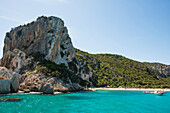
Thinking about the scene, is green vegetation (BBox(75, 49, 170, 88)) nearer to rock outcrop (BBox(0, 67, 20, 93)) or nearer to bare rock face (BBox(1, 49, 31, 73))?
bare rock face (BBox(1, 49, 31, 73))

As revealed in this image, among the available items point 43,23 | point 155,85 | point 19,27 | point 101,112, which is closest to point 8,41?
point 19,27

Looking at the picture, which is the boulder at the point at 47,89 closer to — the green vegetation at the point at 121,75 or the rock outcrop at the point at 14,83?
the rock outcrop at the point at 14,83

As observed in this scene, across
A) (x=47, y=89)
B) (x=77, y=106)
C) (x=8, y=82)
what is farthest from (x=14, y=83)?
(x=77, y=106)

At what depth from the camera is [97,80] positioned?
110 meters

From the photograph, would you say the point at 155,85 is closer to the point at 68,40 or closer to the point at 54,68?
the point at 68,40

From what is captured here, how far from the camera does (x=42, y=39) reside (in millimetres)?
69312

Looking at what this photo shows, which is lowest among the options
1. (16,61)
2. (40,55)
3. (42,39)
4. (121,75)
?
(121,75)

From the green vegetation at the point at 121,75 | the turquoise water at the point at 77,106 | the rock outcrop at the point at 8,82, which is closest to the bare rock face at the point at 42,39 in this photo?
the rock outcrop at the point at 8,82

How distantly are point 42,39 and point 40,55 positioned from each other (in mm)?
9280

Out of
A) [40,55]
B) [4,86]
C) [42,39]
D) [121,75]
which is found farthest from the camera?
[121,75]

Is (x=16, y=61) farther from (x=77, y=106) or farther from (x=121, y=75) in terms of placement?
(x=121, y=75)

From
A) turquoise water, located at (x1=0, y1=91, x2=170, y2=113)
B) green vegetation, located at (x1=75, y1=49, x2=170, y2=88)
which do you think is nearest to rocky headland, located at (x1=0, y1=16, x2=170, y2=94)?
green vegetation, located at (x1=75, y1=49, x2=170, y2=88)

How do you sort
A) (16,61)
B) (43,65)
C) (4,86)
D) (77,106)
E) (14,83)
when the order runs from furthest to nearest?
(16,61) → (43,65) → (14,83) → (4,86) → (77,106)

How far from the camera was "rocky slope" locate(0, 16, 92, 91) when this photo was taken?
171 ft
